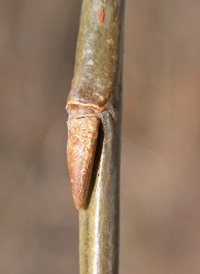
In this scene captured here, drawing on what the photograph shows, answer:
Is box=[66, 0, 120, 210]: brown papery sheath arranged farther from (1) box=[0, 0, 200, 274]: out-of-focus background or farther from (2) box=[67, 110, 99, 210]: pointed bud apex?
(1) box=[0, 0, 200, 274]: out-of-focus background

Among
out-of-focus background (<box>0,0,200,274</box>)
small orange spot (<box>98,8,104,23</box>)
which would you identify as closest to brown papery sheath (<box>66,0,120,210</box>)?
small orange spot (<box>98,8,104,23</box>)
